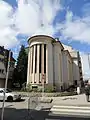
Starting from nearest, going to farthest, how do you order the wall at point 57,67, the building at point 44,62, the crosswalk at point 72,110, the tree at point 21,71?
the crosswalk at point 72,110 < the building at point 44,62 < the wall at point 57,67 < the tree at point 21,71

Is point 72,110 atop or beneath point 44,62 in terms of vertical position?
beneath

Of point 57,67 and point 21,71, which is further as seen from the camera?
point 21,71

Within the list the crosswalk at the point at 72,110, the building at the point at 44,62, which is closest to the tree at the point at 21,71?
the building at the point at 44,62

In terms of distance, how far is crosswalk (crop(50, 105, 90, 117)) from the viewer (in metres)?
12.6

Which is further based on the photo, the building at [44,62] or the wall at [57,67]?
the wall at [57,67]

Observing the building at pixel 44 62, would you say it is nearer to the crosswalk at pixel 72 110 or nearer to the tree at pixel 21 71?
the tree at pixel 21 71

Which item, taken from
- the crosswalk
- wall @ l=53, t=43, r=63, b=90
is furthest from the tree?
the crosswalk

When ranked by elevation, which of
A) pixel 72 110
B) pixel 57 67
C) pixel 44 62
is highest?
pixel 44 62

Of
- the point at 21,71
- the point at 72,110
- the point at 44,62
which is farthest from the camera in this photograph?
the point at 21,71

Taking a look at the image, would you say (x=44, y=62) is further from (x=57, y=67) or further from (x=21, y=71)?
(x=21, y=71)

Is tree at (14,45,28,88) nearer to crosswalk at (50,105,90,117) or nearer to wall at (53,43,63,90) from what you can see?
wall at (53,43,63,90)

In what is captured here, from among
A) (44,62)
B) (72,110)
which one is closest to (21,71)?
(44,62)

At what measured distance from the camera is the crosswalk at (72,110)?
41.5ft

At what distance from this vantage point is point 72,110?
13.2 m
